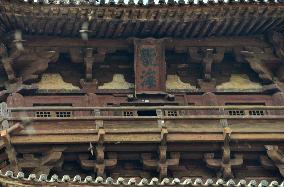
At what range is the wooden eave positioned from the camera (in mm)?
21016

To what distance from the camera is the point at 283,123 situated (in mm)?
20656

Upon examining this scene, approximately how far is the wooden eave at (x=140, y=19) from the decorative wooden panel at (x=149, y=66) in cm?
28

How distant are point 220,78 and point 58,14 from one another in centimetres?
446

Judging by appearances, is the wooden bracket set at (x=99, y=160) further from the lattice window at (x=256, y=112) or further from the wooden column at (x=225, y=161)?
the lattice window at (x=256, y=112)

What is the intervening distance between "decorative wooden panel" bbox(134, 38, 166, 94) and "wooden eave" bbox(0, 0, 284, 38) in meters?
0.28

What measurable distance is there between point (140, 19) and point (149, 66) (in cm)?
121

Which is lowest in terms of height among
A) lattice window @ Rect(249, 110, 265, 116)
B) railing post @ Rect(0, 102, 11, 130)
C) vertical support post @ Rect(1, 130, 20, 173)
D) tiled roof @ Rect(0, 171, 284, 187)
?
tiled roof @ Rect(0, 171, 284, 187)

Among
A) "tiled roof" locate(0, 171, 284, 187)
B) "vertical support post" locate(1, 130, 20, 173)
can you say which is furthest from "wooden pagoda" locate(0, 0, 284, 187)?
"tiled roof" locate(0, 171, 284, 187)

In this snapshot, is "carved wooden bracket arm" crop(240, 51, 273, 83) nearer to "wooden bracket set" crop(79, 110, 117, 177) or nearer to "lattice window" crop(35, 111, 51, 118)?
"wooden bracket set" crop(79, 110, 117, 177)

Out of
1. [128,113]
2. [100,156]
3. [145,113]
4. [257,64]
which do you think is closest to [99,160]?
[100,156]

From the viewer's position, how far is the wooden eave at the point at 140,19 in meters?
21.0

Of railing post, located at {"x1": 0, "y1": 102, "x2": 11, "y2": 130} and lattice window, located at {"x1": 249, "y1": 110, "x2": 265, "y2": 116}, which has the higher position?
railing post, located at {"x1": 0, "y1": 102, "x2": 11, "y2": 130}

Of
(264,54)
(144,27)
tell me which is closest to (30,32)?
(144,27)

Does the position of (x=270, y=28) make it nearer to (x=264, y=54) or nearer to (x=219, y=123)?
(x=264, y=54)
